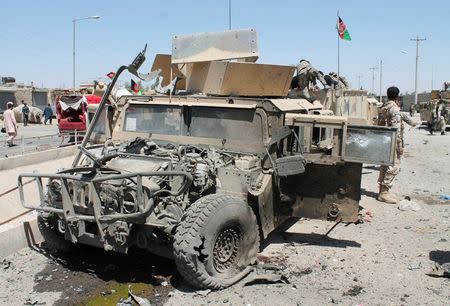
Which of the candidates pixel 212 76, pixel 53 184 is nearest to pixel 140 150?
pixel 53 184

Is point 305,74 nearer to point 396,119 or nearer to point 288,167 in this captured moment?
point 396,119

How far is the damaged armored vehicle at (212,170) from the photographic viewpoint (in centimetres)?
371

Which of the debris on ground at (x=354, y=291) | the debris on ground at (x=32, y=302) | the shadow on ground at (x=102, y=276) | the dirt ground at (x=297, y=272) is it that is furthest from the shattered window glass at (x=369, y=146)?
the debris on ground at (x=32, y=302)

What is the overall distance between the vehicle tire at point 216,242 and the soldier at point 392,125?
3790 mm

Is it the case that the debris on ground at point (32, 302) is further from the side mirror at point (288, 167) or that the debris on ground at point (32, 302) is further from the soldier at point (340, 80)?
the soldier at point (340, 80)

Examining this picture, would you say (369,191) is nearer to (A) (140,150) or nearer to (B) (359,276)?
(B) (359,276)

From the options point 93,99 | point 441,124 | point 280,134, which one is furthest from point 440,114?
point 280,134

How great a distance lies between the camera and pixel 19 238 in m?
4.86

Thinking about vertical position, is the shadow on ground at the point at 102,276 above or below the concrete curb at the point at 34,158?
below

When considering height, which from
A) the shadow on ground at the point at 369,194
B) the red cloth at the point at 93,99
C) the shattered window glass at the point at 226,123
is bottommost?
the shadow on ground at the point at 369,194

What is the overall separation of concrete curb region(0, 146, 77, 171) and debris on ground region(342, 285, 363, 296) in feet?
19.8

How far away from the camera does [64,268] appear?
4371mm

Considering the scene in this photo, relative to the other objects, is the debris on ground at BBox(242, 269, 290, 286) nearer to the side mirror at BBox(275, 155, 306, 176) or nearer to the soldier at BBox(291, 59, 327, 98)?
the side mirror at BBox(275, 155, 306, 176)

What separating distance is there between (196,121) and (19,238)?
2477mm
